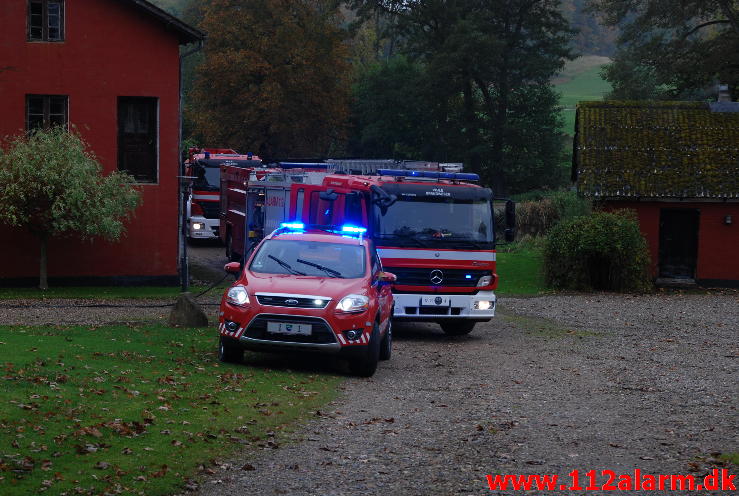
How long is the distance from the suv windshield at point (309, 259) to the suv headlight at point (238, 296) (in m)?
0.73

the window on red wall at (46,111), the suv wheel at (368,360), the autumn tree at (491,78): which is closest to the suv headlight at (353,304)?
the suv wheel at (368,360)

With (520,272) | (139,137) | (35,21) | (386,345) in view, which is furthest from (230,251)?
(386,345)

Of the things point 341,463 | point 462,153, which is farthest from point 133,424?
point 462,153

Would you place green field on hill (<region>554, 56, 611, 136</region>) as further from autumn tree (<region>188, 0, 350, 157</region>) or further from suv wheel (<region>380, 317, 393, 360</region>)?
suv wheel (<region>380, 317, 393, 360</region>)

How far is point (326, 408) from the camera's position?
1251cm

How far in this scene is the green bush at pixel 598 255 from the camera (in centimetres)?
3166

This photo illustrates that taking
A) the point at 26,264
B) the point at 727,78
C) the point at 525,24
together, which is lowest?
the point at 26,264

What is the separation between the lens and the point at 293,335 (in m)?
14.6

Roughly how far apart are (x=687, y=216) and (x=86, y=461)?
30.2m

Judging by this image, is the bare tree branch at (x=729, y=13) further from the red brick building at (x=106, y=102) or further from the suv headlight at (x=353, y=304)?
the suv headlight at (x=353, y=304)

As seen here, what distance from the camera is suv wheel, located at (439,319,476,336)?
21.2 m

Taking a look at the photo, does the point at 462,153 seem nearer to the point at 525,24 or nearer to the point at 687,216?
the point at 525,24

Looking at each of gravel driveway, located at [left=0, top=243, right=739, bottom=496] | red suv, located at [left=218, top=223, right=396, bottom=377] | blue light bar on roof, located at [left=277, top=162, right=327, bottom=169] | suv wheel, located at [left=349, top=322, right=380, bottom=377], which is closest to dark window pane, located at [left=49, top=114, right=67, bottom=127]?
blue light bar on roof, located at [left=277, top=162, right=327, bottom=169]

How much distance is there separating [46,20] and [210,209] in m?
12.9
